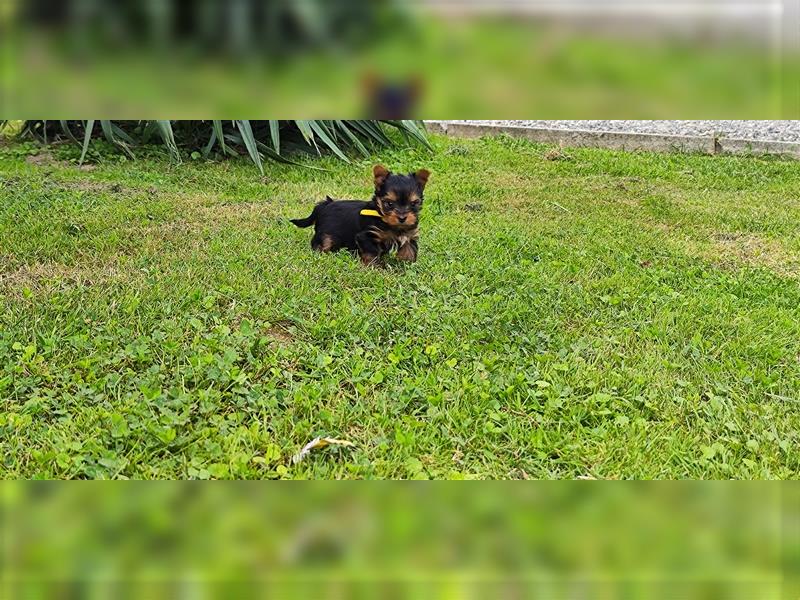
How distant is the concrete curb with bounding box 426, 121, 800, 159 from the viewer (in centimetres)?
924

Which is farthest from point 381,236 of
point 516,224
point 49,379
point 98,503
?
point 98,503

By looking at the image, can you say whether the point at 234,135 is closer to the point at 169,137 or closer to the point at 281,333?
the point at 169,137

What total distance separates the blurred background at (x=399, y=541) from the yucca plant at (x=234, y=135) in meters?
6.74

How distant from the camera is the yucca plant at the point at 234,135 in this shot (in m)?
7.45

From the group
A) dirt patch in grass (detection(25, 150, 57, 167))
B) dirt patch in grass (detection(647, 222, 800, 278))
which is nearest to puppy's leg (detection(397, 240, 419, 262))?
dirt patch in grass (detection(647, 222, 800, 278))

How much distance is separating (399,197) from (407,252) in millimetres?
400

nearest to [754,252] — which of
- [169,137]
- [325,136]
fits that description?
[325,136]

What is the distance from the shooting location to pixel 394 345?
321 centimetres

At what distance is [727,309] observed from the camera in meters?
3.78

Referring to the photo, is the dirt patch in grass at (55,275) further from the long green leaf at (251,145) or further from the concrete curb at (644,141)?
the concrete curb at (644,141)
